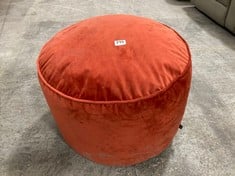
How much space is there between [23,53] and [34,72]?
305mm

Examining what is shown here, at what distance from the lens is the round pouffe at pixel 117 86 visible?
38.7 inches

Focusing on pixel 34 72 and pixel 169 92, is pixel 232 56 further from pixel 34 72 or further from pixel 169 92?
pixel 34 72

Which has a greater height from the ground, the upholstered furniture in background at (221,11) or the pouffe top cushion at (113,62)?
the pouffe top cushion at (113,62)

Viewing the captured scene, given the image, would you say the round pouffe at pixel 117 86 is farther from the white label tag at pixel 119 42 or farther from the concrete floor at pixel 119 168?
the concrete floor at pixel 119 168

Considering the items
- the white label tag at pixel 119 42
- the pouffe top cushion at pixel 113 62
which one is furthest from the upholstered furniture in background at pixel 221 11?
the white label tag at pixel 119 42

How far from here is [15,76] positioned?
1.89 metres

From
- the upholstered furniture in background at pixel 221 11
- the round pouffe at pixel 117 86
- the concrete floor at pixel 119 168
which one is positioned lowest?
the concrete floor at pixel 119 168

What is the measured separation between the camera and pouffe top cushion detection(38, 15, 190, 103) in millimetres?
985

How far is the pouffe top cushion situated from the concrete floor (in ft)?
1.47

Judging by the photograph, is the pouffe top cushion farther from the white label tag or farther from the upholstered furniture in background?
the upholstered furniture in background

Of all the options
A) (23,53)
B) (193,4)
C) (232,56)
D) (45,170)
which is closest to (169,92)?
(45,170)

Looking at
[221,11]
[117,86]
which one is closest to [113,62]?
[117,86]

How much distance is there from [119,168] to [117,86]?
18.9 inches

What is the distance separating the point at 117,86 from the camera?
3.22ft
